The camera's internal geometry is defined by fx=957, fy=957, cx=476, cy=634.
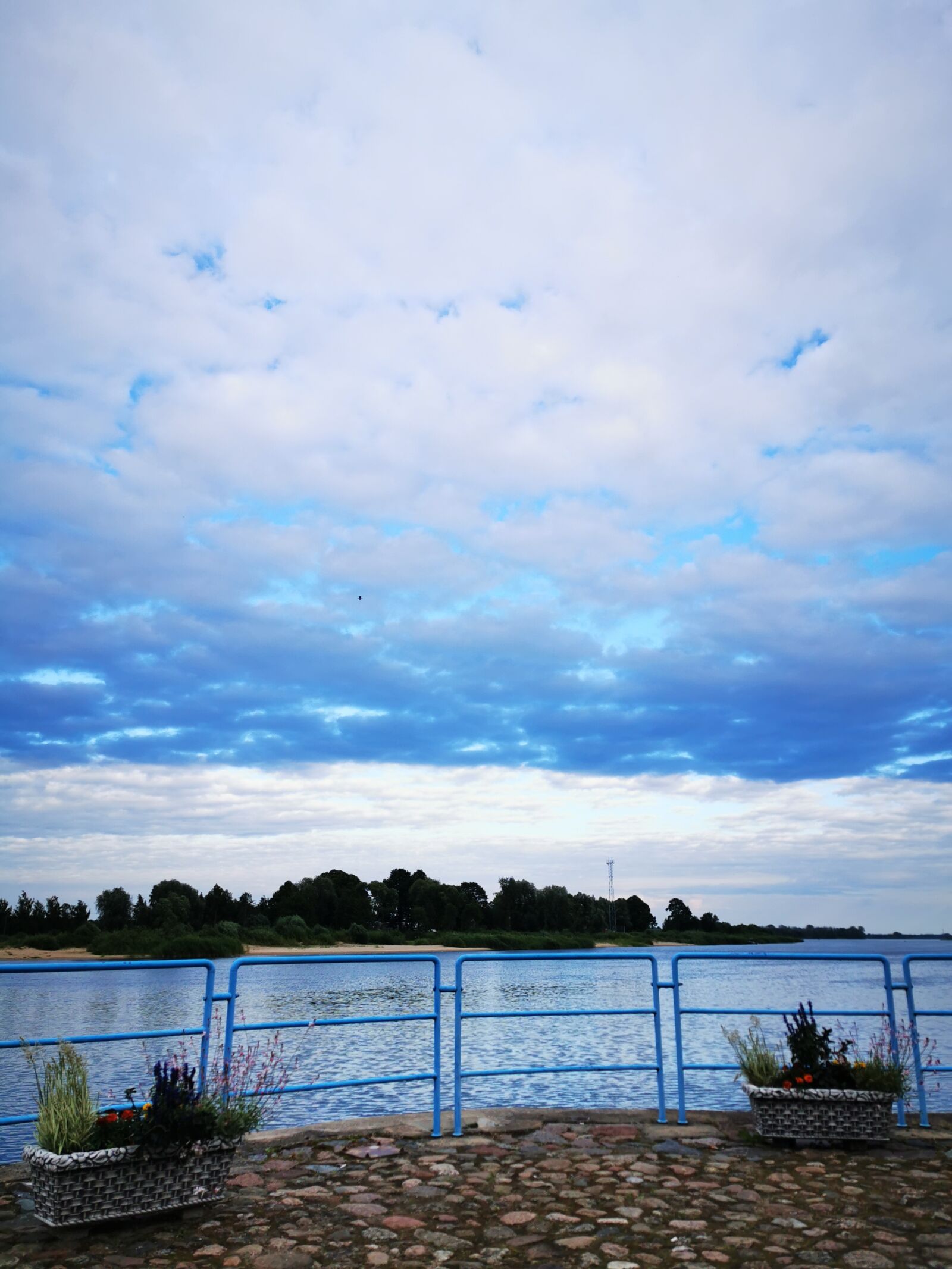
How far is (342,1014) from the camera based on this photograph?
1082 inches

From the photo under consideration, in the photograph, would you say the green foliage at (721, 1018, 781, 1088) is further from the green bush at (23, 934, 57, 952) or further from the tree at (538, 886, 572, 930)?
the tree at (538, 886, 572, 930)

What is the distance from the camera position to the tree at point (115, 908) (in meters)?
84.6

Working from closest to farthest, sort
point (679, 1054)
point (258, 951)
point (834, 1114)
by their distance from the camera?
1. point (834, 1114)
2. point (679, 1054)
3. point (258, 951)

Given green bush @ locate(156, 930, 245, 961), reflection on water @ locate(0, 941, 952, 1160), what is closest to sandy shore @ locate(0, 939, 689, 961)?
green bush @ locate(156, 930, 245, 961)

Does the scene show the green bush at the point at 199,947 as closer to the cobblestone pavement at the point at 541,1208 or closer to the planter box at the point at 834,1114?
the cobblestone pavement at the point at 541,1208

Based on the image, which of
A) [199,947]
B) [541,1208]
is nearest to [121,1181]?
[541,1208]

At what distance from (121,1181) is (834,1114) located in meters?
4.73

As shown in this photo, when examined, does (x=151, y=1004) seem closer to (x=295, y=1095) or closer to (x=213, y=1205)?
(x=295, y=1095)

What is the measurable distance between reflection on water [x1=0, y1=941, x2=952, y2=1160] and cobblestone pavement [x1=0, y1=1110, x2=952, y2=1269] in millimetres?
1258

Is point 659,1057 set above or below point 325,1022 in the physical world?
below

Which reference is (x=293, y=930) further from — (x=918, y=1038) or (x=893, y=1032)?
(x=893, y=1032)

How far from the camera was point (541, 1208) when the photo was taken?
5.42m

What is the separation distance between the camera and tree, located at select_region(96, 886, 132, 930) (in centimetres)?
8462

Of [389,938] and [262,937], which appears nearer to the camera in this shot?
[262,937]
